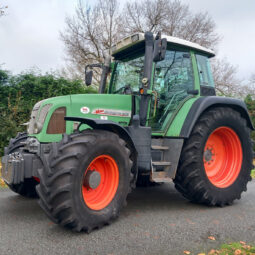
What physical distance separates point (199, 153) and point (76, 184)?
197cm

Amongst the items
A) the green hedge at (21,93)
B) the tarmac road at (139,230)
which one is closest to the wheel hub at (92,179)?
the tarmac road at (139,230)

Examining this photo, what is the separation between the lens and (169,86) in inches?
193

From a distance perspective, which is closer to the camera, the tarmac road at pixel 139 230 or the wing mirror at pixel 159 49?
the tarmac road at pixel 139 230

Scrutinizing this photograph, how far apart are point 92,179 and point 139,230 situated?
2.62 ft

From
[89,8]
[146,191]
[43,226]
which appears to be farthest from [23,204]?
[89,8]

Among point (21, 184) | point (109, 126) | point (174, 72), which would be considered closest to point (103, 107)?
point (109, 126)

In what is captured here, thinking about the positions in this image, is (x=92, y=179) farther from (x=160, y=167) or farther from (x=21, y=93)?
(x=21, y=93)

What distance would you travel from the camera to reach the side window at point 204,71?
513cm

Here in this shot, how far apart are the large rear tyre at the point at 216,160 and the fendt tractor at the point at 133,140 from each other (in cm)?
1

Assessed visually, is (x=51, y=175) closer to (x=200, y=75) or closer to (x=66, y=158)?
(x=66, y=158)

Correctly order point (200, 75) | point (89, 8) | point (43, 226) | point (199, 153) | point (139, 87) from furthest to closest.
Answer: point (89, 8), point (200, 75), point (139, 87), point (199, 153), point (43, 226)

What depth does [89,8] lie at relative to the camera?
835 inches

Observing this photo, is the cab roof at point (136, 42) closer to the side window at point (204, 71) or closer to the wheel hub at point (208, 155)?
the side window at point (204, 71)

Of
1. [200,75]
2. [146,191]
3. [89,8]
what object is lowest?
[146,191]
